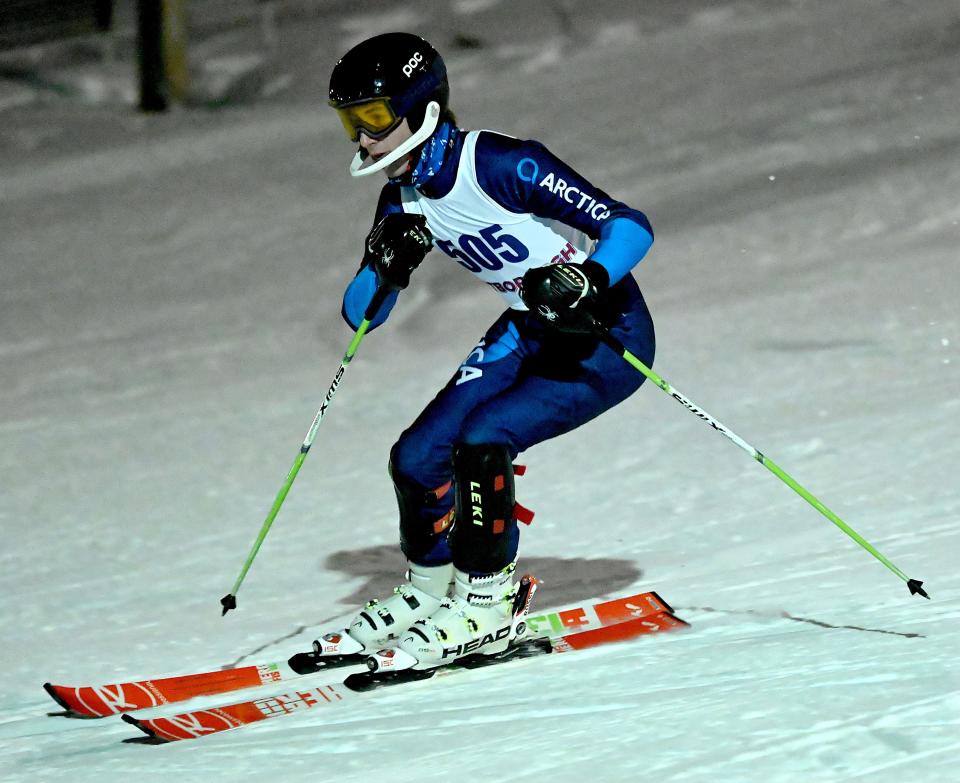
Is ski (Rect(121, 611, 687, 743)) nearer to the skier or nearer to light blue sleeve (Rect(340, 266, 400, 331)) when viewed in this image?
the skier

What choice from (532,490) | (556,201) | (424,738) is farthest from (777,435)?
(424,738)

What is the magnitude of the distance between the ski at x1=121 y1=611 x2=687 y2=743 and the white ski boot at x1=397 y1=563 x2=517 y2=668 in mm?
32

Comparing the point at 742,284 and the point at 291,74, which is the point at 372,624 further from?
the point at 291,74

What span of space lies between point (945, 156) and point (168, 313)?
5.22m

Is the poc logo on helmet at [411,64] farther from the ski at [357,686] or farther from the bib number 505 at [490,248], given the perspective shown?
the ski at [357,686]

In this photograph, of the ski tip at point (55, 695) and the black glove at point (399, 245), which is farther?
the black glove at point (399, 245)

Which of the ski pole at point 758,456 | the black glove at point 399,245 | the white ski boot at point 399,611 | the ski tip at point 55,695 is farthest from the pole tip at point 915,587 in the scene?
the ski tip at point 55,695

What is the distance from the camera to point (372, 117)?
3922 millimetres

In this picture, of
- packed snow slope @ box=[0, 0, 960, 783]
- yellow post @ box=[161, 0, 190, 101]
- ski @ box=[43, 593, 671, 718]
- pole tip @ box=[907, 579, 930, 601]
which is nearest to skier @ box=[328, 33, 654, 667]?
ski @ box=[43, 593, 671, 718]

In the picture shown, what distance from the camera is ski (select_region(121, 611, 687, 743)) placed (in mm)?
3689

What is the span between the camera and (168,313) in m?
9.73

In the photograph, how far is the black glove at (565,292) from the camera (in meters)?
3.75

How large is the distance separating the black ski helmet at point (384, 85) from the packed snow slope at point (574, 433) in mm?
1416

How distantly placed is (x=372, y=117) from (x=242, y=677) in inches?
58.3
